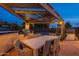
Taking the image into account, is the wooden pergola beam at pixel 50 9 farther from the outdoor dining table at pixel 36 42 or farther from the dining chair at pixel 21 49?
the dining chair at pixel 21 49

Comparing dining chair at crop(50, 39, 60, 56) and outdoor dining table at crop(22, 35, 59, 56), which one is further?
dining chair at crop(50, 39, 60, 56)

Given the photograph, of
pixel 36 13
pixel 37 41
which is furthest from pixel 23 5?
pixel 37 41

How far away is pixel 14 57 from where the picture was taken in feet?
15.4

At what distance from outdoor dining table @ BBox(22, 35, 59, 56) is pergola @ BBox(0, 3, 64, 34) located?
0.22m

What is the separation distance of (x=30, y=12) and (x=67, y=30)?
64 centimetres

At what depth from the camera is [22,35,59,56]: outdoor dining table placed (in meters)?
4.64

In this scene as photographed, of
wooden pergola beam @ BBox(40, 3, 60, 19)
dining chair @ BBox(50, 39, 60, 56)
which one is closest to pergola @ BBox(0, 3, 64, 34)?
wooden pergola beam @ BBox(40, 3, 60, 19)

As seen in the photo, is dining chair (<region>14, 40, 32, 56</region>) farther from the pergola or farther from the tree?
the tree

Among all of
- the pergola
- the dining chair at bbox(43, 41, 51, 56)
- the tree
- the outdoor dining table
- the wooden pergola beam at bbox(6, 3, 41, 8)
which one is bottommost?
the dining chair at bbox(43, 41, 51, 56)

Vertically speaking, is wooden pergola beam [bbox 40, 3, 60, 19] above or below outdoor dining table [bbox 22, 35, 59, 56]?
above

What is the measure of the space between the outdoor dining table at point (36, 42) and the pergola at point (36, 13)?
0.22 metres

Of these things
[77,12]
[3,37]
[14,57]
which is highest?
[77,12]

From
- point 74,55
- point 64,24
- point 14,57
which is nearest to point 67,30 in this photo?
point 64,24

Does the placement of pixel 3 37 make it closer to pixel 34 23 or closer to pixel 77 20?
pixel 34 23
